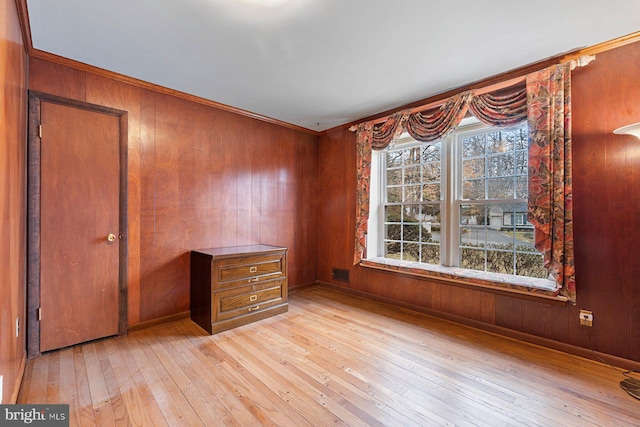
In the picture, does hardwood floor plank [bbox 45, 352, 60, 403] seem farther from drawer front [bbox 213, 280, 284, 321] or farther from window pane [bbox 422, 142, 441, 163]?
window pane [bbox 422, 142, 441, 163]

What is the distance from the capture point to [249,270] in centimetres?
301

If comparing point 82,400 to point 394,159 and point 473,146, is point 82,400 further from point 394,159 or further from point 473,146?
point 473,146

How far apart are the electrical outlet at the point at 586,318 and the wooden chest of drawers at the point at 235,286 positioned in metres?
2.75

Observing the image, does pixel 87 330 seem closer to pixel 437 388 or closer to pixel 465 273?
pixel 437 388

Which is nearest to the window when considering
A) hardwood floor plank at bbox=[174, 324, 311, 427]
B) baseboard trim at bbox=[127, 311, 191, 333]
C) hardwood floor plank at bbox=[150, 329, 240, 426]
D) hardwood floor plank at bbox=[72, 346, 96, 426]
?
hardwood floor plank at bbox=[174, 324, 311, 427]

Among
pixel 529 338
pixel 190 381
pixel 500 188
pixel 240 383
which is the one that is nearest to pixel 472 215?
pixel 500 188

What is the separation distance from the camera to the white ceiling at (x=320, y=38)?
1774 mm

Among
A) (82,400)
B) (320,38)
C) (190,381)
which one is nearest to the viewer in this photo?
(82,400)

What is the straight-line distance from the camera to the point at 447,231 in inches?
128

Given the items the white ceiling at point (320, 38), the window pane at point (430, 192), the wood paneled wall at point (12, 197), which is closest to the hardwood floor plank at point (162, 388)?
the wood paneled wall at point (12, 197)

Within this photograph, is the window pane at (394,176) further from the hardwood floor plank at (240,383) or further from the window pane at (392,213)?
the hardwood floor plank at (240,383)

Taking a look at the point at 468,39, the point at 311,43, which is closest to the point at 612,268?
the point at 468,39

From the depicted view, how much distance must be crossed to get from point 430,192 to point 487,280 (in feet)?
3.90

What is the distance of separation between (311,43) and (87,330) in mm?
3099
